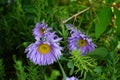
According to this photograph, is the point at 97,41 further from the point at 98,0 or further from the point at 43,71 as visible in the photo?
the point at 43,71

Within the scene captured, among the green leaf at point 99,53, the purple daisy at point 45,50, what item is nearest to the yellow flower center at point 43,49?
the purple daisy at point 45,50

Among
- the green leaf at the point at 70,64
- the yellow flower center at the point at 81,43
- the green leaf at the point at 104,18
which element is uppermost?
the green leaf at the point at 104,18

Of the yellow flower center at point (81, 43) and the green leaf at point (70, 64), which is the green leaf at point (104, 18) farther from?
the green leaf at point (70, 64)

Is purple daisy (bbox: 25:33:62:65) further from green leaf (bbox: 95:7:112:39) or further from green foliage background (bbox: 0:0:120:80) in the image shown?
green leaf (bbox: 95:7:112:39)

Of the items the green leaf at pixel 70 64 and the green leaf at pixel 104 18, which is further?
the green leaf at pixel 104 18

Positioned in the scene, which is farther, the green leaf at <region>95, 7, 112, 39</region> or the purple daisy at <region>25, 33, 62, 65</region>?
the green leaf at <region>95, 7, 112, 39</region>

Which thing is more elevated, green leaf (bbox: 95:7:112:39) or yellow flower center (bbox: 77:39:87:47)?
green leaf (bbox: 95:7:112:39)

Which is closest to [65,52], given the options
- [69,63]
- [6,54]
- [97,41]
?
[69,63]

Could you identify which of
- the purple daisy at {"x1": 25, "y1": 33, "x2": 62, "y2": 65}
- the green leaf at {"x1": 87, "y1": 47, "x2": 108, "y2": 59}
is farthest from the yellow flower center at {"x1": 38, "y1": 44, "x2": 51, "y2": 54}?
the green leaf at {"x1": 87, "y1": 47, "x2": 108, "y2": 59}
